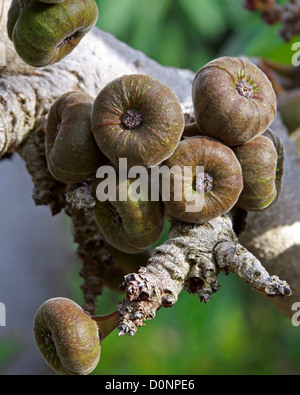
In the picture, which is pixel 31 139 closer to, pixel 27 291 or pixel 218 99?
pixel 218 99

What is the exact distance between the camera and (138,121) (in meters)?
0.80

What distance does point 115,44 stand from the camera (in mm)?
1191

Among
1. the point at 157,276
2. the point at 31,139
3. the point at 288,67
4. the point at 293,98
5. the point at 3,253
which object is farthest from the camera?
the point at 3,253

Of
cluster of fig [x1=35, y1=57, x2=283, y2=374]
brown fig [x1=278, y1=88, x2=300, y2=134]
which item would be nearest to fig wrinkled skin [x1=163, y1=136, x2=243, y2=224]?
cluster of fig [x1=35, y1=57, x2=283, y2=374]

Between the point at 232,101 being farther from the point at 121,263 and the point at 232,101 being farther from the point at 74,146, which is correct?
the point at 121,263

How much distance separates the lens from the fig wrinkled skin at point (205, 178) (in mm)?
814

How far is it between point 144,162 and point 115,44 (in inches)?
19.3

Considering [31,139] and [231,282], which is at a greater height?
[31,139]

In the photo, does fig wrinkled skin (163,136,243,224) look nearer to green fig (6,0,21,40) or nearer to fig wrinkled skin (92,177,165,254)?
fig wrinkled skin (92,177,165,254)

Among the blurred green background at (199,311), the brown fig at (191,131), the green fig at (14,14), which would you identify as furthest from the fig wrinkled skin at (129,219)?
the blurred green background at (199,311)

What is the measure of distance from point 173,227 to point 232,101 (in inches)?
8.3

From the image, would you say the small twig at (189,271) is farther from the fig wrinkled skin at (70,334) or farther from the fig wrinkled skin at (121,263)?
the fig wrinkled skin at (121,263)
